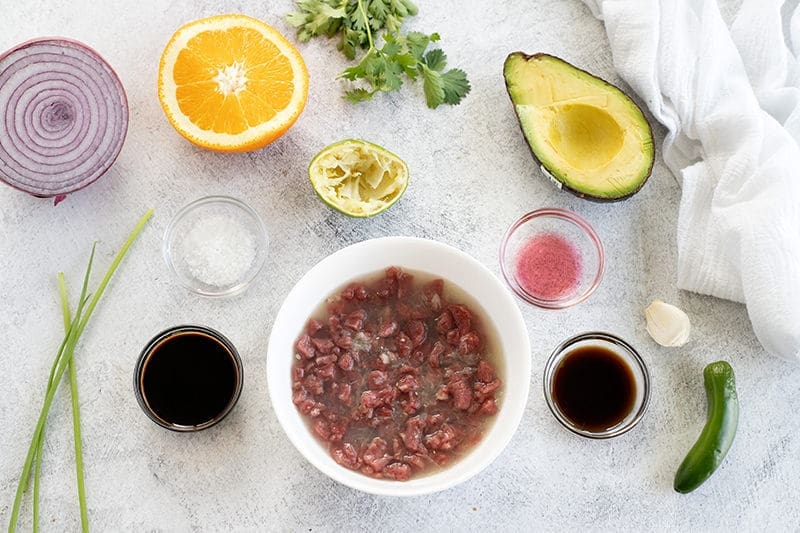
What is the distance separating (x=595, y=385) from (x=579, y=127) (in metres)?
0.62

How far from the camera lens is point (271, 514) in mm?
1979

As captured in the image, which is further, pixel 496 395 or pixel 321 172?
pixel 321 172

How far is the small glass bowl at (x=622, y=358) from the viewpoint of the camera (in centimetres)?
197

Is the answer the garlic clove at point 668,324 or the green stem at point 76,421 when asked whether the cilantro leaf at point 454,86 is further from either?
the green stem at point 76,421

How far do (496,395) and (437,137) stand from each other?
68 centimetres

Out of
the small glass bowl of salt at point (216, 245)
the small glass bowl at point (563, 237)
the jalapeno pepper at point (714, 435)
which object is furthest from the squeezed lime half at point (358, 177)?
the jalapeno pepper at point (714, 435)

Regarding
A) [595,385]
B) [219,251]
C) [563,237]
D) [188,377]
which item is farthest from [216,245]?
[595,385]

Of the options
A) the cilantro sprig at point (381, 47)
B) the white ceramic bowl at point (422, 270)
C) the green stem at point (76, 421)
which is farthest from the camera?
the cilantro sprig at point (381, 47)

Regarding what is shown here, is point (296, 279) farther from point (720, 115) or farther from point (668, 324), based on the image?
point (720, 115)

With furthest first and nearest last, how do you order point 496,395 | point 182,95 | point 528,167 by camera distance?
point 528,167, point 182,95, point 496,395

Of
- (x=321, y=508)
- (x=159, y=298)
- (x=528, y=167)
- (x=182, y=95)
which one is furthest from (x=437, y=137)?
(x=321, y=508)

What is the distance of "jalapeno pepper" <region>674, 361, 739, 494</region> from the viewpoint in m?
1.95

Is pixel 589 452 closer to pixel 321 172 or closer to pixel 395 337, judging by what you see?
pixel 395 337

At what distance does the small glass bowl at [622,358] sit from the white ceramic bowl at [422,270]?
215 millimetres
